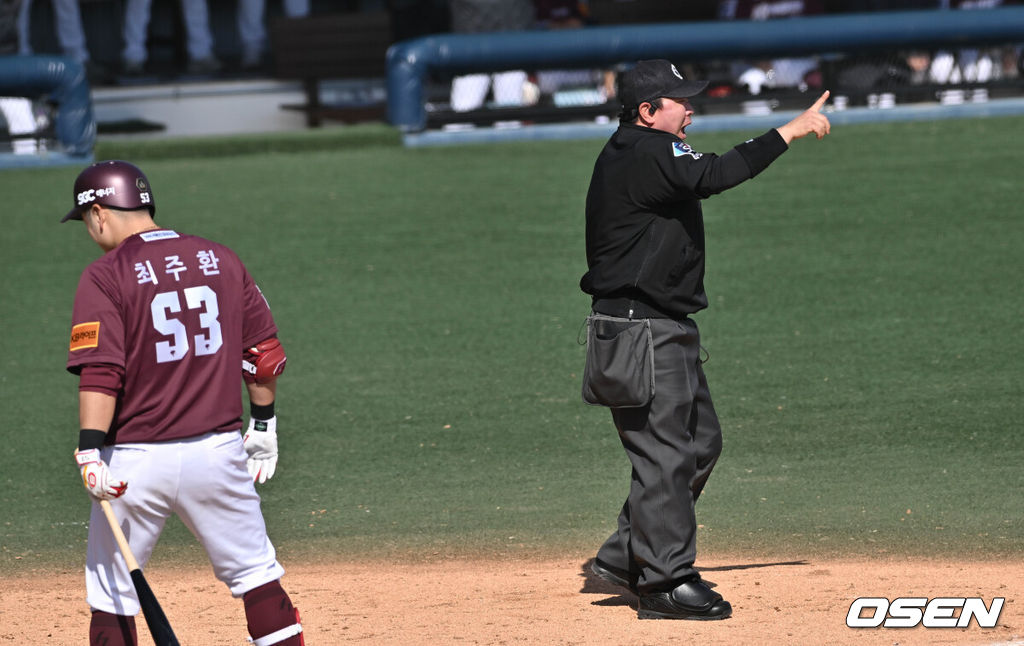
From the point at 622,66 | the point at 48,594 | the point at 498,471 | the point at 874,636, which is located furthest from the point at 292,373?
the point at 622,66

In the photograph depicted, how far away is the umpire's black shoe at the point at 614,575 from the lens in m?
5.25

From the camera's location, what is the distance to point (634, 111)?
5059mm

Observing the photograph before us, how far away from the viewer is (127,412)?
4137 mm

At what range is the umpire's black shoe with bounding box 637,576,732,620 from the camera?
196 inches

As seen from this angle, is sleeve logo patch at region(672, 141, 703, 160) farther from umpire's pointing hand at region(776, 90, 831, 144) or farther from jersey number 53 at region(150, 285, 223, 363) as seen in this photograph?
jersey number 53 at region(150, 285, 223, 363)

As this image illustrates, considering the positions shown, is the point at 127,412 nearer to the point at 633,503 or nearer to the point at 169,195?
the point at 633,503

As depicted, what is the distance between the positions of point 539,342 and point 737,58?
5729 millimetres

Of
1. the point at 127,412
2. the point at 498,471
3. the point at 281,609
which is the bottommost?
the point at 498,471

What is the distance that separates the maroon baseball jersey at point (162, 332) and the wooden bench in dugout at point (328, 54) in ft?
39.4

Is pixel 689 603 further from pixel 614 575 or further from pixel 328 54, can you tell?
pixel 328 54

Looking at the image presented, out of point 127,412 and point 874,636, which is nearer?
point 127,412

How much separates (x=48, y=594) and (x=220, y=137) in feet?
32.2

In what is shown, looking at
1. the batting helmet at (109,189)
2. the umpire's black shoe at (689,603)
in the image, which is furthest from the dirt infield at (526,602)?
the batting helmet at (109,189)
